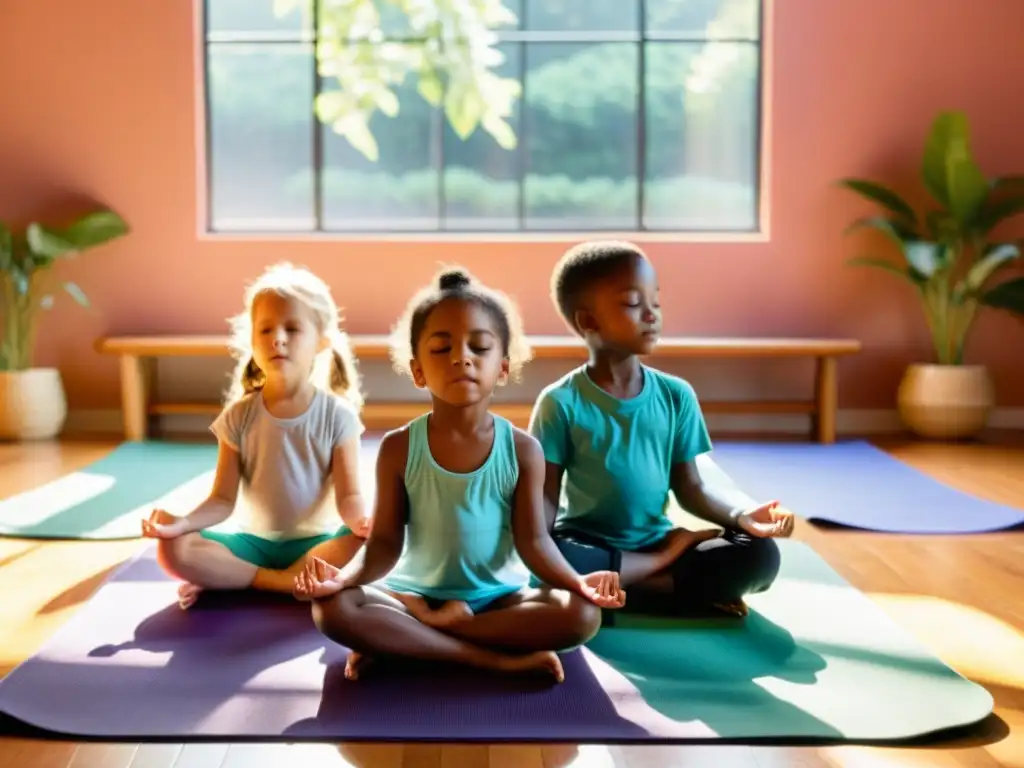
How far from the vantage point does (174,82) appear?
5188 millimetres

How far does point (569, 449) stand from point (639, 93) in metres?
3.50

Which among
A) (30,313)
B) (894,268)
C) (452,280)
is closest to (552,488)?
(452,280)

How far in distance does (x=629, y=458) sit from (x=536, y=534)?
40cm

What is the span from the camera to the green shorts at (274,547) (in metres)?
2.36

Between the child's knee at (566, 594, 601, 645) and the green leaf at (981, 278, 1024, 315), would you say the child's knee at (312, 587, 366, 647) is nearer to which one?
the child's knee at (566, 594, 601, 645)

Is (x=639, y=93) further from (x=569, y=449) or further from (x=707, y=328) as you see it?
(x=569, y=449)

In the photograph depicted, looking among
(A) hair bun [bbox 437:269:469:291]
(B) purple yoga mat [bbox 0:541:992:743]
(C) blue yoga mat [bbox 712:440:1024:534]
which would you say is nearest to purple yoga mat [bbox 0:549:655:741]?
(B) purple yoga mat [bbox 0:541:992:743]

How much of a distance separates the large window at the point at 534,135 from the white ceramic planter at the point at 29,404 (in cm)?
109

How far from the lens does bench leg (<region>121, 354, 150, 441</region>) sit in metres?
4.88

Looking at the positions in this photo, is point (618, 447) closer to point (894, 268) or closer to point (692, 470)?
point (692, 470)

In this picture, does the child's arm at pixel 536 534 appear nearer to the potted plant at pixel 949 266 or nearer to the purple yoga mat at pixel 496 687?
the purple yoga mat at pixel 496 687

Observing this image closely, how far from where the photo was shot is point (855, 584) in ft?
8.34

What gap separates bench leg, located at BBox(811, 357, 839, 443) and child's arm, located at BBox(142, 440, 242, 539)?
314 centimetres

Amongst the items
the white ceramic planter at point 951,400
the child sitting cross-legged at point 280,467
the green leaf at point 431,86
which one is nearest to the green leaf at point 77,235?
the green leaf at point 431,86
